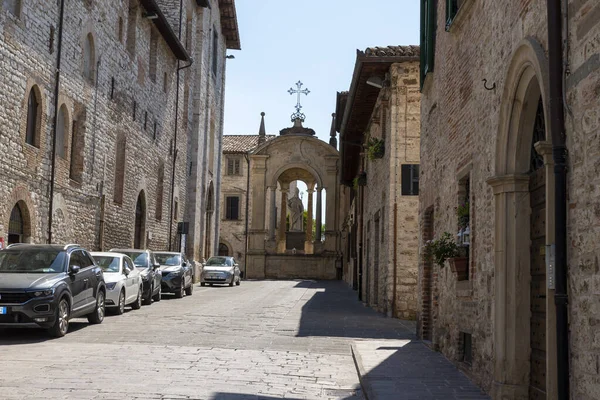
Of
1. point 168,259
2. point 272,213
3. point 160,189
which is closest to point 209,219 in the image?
point 160,189

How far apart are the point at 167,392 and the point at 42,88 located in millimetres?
13471

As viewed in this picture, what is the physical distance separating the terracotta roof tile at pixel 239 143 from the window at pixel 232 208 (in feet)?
12.7

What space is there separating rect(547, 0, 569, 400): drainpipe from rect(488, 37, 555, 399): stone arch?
4.80ft

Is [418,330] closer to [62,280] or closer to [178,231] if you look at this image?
[62,280]

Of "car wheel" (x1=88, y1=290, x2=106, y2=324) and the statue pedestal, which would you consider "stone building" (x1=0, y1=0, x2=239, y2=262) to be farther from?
the statue pedestal

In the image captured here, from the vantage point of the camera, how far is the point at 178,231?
36.8 metres

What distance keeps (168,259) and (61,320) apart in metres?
13.8

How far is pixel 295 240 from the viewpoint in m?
59.8

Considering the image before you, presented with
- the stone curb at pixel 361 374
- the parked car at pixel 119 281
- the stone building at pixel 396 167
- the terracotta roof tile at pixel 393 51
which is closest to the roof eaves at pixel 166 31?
the stone building at pixel 396 167

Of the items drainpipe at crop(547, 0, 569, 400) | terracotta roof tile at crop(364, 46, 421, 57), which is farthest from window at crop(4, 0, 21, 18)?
drainpipe at crop(547, 0, 569, 400)

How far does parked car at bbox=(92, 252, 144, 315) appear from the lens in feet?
58.0

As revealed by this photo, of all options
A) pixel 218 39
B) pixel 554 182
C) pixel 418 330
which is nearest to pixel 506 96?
pixel 554 182

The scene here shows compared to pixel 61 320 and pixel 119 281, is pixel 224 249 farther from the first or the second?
pixel 61 320

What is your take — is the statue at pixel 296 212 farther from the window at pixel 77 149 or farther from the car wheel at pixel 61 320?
the car wheel at pixel 61 320
